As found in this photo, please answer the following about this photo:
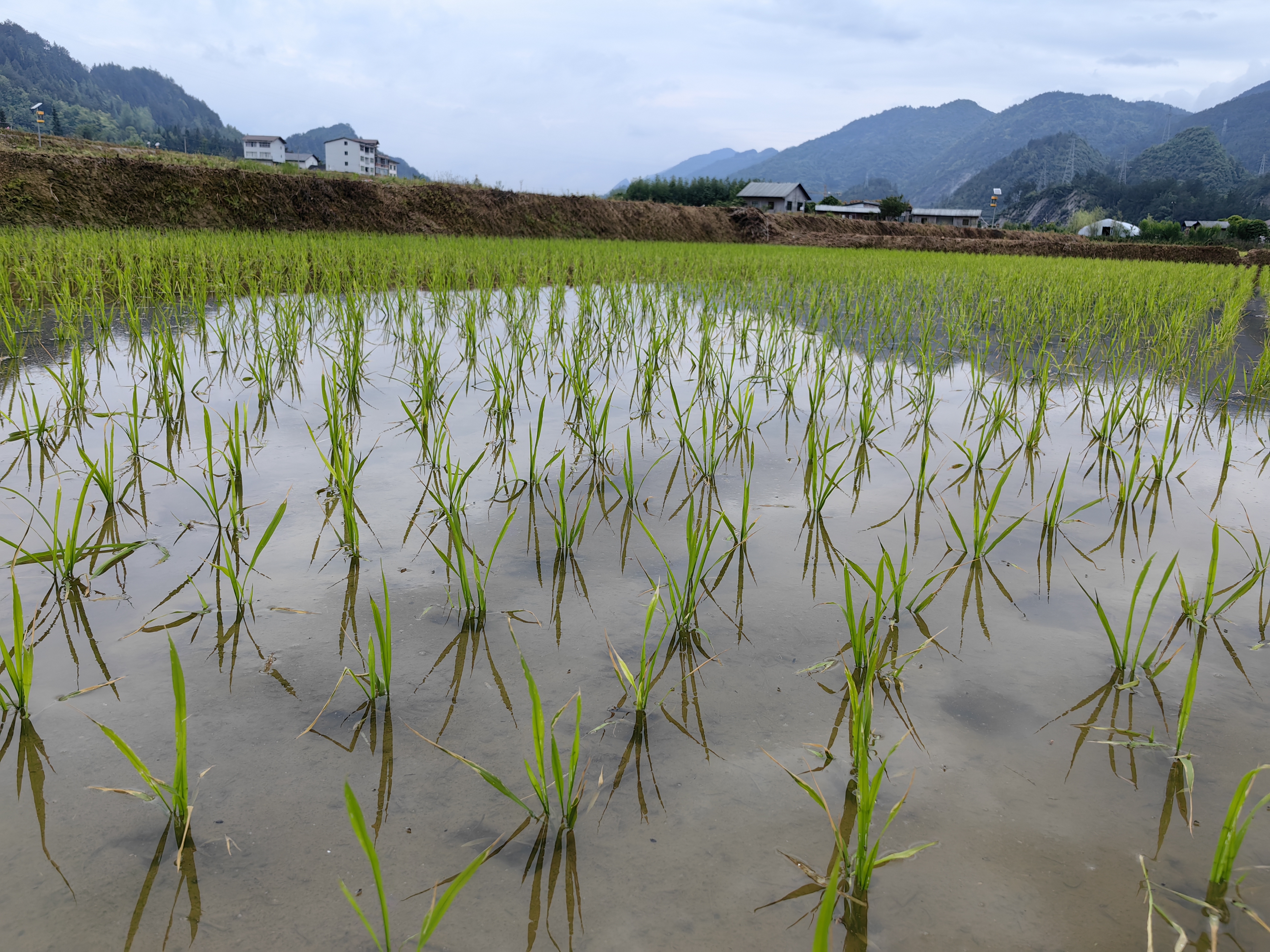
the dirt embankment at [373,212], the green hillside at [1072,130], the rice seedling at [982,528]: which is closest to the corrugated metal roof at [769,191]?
the dirt embankment at [373,212]

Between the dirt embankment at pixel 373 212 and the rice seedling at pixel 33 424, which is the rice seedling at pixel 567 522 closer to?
the rice seedling at pixel 33 424

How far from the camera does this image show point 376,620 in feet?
3.59

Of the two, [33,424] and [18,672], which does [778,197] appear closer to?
[33,424]

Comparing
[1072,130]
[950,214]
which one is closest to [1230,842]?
[950,214]

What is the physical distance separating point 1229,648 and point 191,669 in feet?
6.85

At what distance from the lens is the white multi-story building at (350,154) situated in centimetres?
6594

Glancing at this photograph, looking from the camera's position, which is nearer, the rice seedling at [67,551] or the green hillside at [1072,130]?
the rice seedling at [67,551]

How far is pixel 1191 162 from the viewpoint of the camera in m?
90.0

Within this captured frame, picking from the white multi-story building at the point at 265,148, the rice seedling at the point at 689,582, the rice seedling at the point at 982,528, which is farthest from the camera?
the white multi-story building at the point at 265,148

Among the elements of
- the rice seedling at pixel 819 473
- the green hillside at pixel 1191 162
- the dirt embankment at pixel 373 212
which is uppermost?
the green hillside at pixel 1191 162

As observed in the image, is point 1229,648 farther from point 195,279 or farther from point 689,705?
point 195,279

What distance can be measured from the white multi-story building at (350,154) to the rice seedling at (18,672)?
244 feet

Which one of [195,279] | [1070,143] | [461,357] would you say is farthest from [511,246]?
[1070,143]

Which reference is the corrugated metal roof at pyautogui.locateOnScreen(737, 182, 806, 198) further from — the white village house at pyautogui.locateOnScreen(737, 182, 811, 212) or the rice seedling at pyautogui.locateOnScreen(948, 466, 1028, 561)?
the rice seedling at pyautogui.locateOnScreen(948, 466, 1028, 561)
